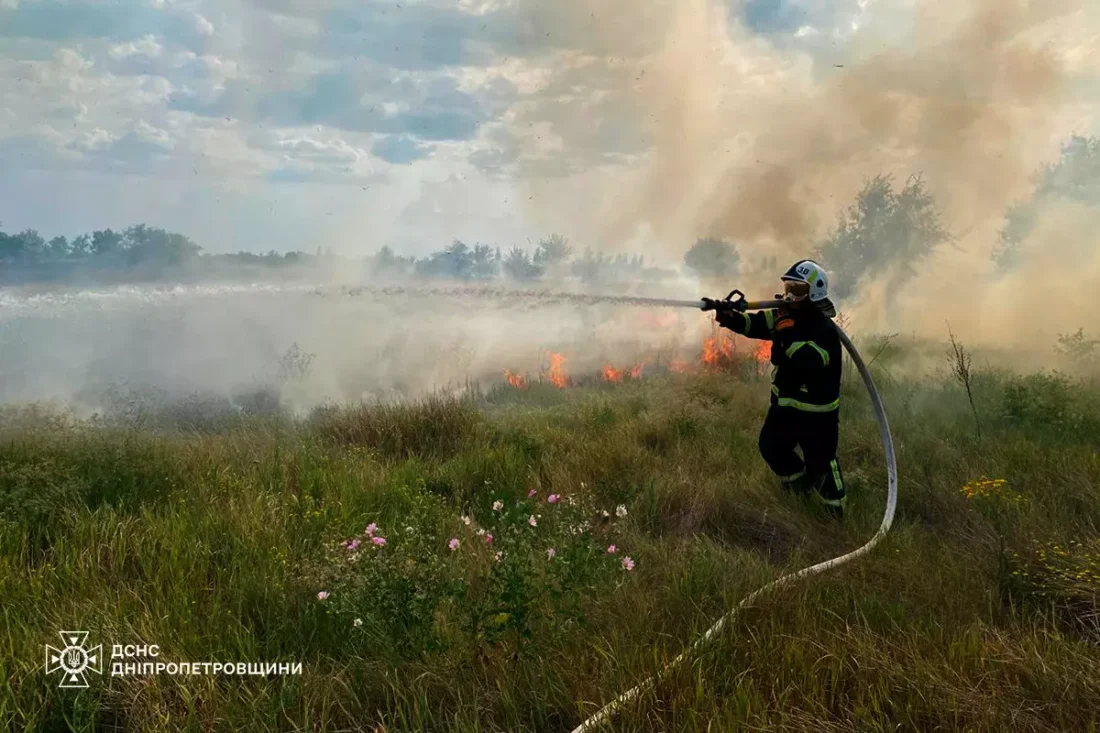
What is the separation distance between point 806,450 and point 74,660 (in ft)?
16.1

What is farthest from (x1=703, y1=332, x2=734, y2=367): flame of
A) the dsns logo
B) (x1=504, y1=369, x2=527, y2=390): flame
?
the dsns logo

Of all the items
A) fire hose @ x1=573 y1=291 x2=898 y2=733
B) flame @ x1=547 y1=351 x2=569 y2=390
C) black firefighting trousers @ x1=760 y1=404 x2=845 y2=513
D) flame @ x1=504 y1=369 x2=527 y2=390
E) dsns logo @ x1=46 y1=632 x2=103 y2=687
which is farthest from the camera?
flame @ x1=547 y1=351 x2=569 y2=390

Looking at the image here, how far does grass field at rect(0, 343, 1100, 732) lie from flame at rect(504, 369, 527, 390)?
25.2ft

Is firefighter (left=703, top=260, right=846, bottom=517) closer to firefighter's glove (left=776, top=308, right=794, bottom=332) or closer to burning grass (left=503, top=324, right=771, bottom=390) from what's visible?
firefighter's glove (left=776, top=308, right=794, bottom=332)

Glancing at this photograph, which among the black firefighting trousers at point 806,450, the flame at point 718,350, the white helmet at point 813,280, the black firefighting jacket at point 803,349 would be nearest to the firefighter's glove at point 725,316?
the black firefighting jacket at point 803,349

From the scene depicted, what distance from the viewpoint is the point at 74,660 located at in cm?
266

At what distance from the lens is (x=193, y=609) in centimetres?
310

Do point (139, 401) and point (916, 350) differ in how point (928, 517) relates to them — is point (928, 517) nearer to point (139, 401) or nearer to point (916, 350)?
point (916, 350)

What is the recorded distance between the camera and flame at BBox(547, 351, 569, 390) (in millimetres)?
14266

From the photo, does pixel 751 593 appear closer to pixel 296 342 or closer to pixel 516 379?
pixel 516 379

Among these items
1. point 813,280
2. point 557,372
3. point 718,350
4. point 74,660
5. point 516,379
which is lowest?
point 516,379

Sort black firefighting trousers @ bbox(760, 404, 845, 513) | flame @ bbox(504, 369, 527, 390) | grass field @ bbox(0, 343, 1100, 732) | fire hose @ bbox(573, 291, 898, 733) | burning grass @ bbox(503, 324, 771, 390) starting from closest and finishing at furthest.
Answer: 1. fire hose @ bbox(573, 291, 898, 733)
2. grass field @ bbox(0, 343, 1100, 732)
3. black firefighting trousers @ bbox(760, 404, 845, 513)
4. burning grass @ bbox(503, 324, 771, 390)
5. flame @ bbox(504, 369, 527, 390)

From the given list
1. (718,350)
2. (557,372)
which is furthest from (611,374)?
(718,350)

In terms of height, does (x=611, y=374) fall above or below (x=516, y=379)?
above
